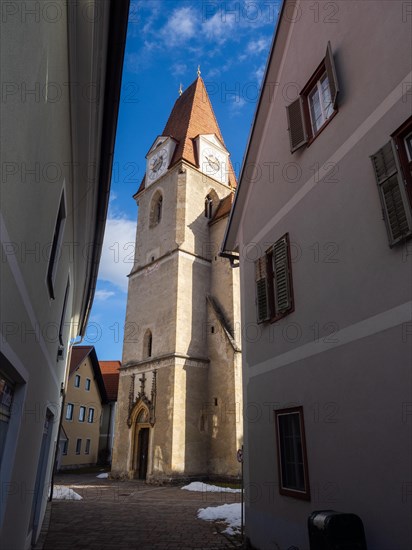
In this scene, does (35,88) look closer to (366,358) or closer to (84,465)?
(366,358)

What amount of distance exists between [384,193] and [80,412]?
33.9 meters

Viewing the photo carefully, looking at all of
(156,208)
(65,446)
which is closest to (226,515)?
(156,208)

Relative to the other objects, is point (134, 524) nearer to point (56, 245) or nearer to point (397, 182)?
point (56, 245)

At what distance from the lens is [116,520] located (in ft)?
34.3

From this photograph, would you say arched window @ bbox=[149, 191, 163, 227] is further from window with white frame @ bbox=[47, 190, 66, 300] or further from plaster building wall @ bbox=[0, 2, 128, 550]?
window with white frame @ bbox=[47, 190, 66, 300]

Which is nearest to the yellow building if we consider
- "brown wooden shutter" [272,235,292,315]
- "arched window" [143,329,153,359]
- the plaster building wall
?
"arched window" [143,329,153,359]

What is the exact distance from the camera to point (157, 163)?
106ft

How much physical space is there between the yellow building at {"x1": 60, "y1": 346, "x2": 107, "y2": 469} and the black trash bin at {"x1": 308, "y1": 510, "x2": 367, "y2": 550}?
30261mm

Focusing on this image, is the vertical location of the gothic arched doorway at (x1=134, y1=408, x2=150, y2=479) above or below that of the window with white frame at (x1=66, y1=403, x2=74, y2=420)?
below

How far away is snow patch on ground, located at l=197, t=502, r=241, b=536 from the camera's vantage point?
32.2 feet

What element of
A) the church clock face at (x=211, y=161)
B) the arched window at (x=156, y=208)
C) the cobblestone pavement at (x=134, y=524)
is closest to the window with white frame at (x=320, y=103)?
the cobblestone pavement at (x=134, y=524)

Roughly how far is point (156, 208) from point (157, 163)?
4063 millimetres

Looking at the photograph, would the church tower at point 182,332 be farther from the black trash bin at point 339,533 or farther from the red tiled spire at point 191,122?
the black trash bin at point 339,533

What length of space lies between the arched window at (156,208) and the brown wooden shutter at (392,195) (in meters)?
25.2
